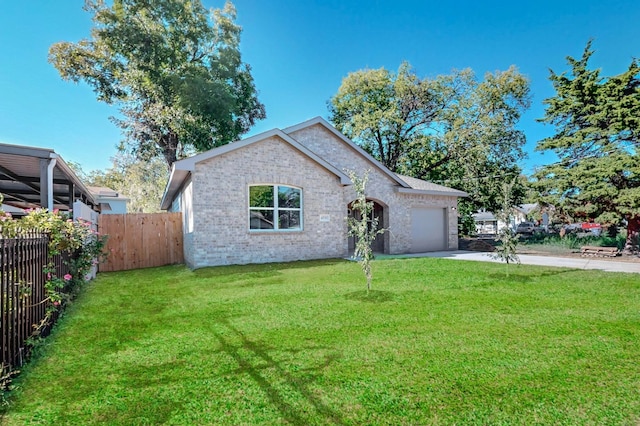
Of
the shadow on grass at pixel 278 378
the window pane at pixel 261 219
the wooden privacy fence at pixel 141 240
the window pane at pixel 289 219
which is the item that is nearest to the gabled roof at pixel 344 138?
the window pane at pixel 289 219

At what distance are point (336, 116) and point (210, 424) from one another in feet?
86.5

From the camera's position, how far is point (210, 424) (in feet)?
7.79

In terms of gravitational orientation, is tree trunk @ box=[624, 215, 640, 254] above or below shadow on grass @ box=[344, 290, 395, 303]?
above

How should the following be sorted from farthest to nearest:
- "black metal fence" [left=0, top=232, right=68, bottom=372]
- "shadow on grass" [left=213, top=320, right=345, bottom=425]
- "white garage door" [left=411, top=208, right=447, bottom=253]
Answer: "white garage door" [left=411, top=208, right=447, bottom=253]
"black metal fence" [left=0, top=232, right=68, bottom=372]
"shadow on grass" [left=213, top=320, right=345, bottom=425]

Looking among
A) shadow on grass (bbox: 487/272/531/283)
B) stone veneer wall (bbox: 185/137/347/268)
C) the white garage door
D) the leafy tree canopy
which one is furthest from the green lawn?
the leafy tree canopy

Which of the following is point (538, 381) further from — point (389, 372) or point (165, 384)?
point (165, 384)

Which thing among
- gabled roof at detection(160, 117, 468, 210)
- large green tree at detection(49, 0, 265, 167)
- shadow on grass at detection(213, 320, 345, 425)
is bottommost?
shadow on grass at detection(213, 320, 345, 425)

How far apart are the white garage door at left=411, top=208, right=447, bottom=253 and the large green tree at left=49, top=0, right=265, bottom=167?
1421 centimetres

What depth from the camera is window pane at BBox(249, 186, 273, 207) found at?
446 inches

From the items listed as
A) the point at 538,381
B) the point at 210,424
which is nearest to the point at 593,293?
the point at 538,381

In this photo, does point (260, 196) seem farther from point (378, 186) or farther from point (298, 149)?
point (378, 186)

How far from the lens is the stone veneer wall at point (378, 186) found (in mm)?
14602

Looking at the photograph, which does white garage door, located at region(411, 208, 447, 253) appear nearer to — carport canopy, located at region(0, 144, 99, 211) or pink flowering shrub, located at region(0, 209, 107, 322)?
pink flowering shrub, located at region(0, 209, 107, 322)

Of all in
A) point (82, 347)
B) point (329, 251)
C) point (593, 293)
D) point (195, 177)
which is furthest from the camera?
point (329, 251)
